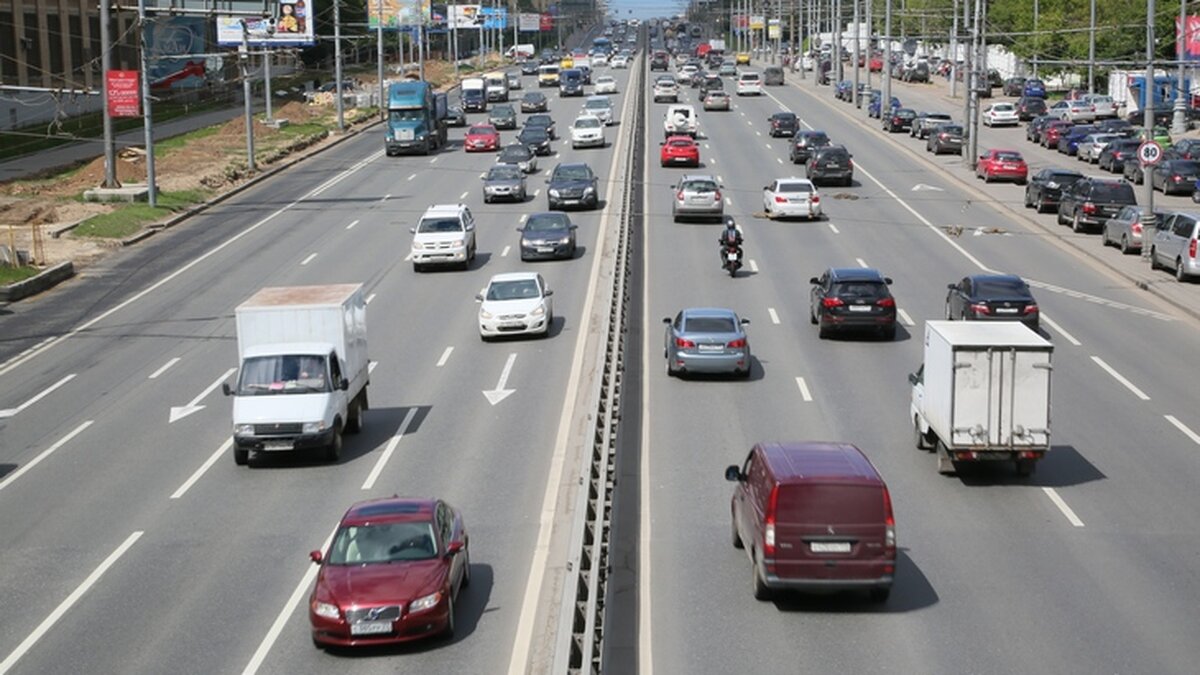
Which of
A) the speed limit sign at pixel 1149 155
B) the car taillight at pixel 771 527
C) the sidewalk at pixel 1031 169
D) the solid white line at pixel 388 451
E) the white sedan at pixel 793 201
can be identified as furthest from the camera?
the white sedan at pixel 793 201

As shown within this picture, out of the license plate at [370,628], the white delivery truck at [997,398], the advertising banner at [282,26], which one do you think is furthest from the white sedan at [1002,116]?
the license plate at [370,628]

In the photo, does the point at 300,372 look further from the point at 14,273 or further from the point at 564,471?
the point at 14,273

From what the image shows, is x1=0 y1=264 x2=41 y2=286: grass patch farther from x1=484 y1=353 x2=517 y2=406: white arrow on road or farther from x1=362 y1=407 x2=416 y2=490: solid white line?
x1=362 y1=407 x2=416 y2=490: solid white line

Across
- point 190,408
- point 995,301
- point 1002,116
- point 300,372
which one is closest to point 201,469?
point 300,372

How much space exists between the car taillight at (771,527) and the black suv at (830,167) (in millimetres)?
47871

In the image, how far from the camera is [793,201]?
183 feet

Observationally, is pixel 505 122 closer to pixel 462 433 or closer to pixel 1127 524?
pixel 462 433

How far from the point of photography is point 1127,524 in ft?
74.1

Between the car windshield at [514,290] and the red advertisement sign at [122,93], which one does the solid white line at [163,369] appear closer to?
the car windshield at [514,290]

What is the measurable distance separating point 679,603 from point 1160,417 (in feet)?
44.4

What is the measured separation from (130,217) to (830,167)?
86.9 ft

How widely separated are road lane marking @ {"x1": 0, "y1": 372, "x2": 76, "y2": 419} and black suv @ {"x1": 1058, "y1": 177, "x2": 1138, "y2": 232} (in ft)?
107

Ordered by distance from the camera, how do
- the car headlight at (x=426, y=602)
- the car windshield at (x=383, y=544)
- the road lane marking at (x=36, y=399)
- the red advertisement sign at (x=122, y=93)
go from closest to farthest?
1. the car headlight at (x=426, y=602)
2. the car windshield at (x=383, y=544)
3. the road lane marking at (x=36, y=399)
4. the red advertisement sign at (x=122, y=93)

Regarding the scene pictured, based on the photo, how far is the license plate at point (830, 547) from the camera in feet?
60.1
